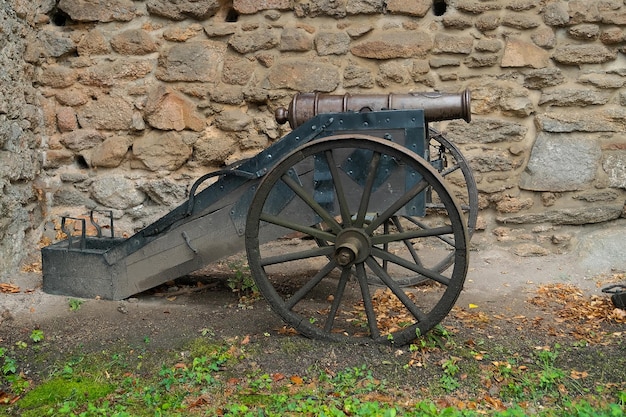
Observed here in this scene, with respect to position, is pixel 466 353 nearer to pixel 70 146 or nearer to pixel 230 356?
pixel 230 356

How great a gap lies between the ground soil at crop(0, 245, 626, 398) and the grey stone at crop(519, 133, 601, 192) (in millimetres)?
793

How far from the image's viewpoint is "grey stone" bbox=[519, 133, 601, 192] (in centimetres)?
511

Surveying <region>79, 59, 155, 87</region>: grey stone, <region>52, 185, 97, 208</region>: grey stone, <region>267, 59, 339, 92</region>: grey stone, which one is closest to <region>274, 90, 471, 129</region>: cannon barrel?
<region>267, 59, 339, 92</region>: grey stone

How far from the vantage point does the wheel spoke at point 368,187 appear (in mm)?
3148

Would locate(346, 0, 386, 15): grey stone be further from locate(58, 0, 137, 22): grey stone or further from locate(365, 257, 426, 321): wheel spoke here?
locate(365, 257, 426, 321): wheel spoke

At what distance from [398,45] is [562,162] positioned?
5.01 ft

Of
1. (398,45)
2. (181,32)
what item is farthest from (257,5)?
(398,45)

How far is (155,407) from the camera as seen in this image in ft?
9.17

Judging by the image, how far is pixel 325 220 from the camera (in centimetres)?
328

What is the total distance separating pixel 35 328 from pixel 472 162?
10.7 feet

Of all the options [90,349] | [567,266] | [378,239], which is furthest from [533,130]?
[90,349]

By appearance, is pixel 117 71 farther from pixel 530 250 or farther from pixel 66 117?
pixel 530 250

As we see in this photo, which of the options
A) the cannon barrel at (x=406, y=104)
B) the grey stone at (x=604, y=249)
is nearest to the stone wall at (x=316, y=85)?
the grey stone at (x=604, y=249)

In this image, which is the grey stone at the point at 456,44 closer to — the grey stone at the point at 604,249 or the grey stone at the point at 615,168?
the grey stone at the point at 615,168
